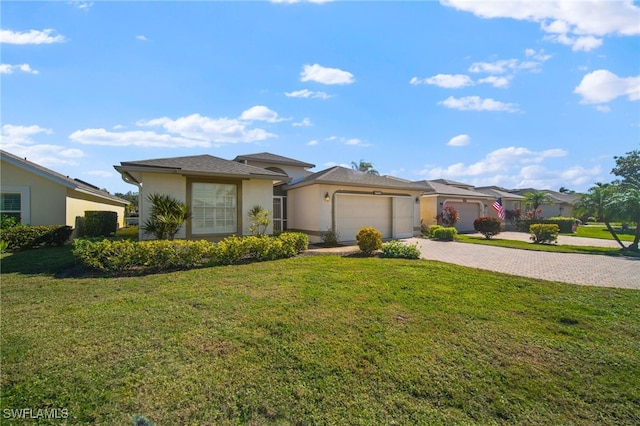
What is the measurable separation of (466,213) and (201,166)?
2234cm

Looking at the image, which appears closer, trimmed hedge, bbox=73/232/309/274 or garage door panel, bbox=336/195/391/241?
trimmed hedge, bbox=73/232/309/274

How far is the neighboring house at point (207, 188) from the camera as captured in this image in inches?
447

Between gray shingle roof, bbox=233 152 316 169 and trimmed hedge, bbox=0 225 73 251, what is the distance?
11.5m

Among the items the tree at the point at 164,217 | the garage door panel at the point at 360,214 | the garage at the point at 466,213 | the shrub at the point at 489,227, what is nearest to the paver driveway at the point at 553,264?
the garage door panel at the point at 360,214

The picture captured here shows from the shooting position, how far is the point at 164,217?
10.3m

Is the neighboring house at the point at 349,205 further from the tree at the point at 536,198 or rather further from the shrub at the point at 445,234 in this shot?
the tree at the point at 536,198

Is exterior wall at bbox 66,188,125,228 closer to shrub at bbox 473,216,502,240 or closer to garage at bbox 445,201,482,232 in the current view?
shrub at bbox 473,216,502,240

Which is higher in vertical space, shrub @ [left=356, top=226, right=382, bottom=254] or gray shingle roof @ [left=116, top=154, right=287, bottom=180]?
gray shingle roof @ [left=116, top=154, right=287, bottom=180]

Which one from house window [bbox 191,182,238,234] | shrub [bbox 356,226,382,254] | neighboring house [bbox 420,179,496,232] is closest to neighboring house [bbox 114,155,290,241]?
house window [bbox 191,182,238,234]

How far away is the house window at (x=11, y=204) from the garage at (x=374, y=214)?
48.2ft

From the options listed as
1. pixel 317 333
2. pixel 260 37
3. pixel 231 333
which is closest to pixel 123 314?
pixel 231 333

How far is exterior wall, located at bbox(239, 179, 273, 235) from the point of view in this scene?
1298 cm

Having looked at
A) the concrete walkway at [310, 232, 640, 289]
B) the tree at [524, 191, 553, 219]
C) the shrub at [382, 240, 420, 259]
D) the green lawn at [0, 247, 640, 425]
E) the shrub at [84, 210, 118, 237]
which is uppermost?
the tree at [524, 191, 553, 219]

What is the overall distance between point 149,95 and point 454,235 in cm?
1745
